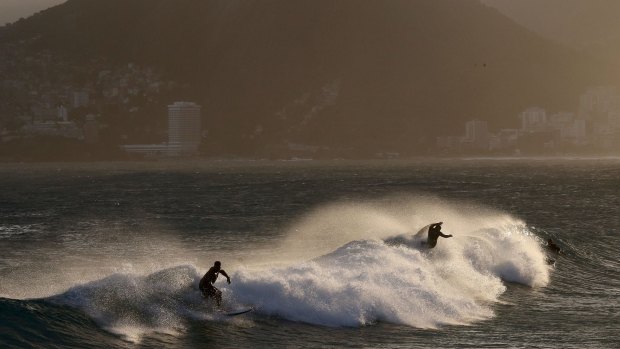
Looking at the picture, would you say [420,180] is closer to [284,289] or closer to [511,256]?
[511,256]

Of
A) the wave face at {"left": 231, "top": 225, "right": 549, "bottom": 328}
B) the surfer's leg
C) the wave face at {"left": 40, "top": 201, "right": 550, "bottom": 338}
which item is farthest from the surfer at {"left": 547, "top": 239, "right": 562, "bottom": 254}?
the surfer's leg

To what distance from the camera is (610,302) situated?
3634 cm

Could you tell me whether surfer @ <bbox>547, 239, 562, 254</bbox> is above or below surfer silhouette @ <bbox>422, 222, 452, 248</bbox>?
below

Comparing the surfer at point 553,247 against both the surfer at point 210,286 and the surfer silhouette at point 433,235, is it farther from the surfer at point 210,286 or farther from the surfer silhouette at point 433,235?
the surfer at point 210,286

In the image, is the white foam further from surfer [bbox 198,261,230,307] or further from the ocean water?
surfer [bbox 198,261,230,307]

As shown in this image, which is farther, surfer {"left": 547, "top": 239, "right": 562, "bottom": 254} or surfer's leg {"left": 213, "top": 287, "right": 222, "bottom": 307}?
surfer {"left": 547, "top": 239, "right": 562, "bottom": 254}

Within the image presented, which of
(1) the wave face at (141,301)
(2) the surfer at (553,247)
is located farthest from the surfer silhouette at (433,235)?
(1) the wave face at (141,301)

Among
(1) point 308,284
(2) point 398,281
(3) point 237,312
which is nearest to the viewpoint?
(3) point 237,312

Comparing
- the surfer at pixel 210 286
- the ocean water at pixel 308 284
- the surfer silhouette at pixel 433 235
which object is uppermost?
the surfer silhouette at pixel 433 235

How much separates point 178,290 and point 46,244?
30063 mm

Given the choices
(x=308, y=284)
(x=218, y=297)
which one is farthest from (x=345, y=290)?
(x=218, y=297)

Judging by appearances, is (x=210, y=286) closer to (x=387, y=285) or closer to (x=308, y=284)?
(x=308, y=284)

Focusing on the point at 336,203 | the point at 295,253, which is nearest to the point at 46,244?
the point at 295,253

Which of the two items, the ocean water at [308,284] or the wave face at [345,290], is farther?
the wave face at [345,290]
